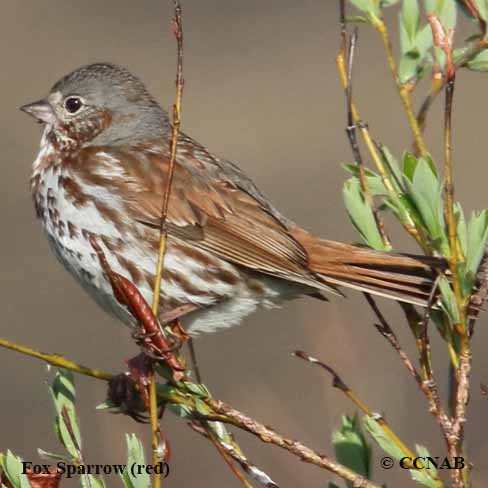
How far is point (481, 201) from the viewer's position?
11789 mm

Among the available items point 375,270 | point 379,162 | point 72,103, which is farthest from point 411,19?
point 72,103

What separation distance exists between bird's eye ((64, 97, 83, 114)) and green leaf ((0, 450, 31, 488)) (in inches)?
103

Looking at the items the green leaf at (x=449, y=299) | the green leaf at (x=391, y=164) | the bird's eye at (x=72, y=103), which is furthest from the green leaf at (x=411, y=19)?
the bird's eye at (x=72, y=103)

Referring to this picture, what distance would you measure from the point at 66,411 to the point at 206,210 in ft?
6.35

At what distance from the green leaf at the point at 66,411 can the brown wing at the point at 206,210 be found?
1674mm

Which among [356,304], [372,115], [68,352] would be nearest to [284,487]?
[356,304]

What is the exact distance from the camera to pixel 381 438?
2852 mm

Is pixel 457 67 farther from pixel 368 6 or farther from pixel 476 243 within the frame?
pixel 476 243

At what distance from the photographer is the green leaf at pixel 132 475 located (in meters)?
2.78

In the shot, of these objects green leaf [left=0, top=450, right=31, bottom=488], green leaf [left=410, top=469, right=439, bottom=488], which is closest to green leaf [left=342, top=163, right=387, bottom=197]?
green leaf [left=410, top=469, right=439, bottom=488]

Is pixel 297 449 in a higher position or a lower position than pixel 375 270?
lower

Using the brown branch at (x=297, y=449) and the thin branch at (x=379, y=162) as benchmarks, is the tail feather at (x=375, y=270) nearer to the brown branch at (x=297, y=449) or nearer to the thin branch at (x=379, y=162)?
the thin branch at (x=379, y=162)

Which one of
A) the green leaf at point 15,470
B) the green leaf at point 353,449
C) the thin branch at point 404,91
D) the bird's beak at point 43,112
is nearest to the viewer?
the green leaf at point 15,470

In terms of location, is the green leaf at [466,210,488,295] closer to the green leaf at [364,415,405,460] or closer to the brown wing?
the green leaf at [364,415,405,460]
